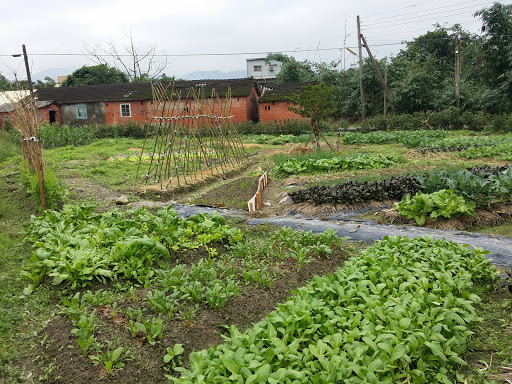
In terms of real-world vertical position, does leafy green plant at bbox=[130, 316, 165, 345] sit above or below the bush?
below

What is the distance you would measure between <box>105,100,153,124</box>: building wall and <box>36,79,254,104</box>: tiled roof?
43 cm

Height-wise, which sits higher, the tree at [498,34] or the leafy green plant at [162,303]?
the tree at [498,34]

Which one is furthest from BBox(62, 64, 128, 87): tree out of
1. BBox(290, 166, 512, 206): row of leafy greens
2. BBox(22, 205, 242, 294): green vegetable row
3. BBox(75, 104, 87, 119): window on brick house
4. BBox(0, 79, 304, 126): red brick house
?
BBox(22, 205, 242, 294): green vegetable row

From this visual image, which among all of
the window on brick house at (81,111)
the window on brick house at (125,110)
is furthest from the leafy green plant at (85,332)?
the window on brick house at (81,111)

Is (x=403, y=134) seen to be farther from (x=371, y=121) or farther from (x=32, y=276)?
(x=32, y=276)

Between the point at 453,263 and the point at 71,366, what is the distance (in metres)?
3.74

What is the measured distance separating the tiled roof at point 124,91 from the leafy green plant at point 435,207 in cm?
2607

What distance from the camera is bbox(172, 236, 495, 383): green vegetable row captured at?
9.07 feet

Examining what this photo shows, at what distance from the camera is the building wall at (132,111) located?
33.5m

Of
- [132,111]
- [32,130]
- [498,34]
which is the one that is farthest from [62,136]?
[498,34]

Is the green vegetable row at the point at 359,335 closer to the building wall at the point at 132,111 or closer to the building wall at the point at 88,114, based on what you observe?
the building wall at the point at 132,111

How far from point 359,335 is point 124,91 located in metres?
35.3

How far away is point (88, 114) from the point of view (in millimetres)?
34688

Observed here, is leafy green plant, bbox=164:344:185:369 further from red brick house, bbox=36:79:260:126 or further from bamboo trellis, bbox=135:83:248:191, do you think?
red brick house, bbox=36:79:260:126
